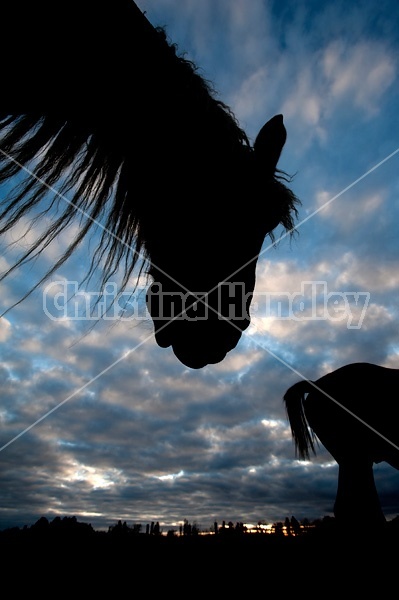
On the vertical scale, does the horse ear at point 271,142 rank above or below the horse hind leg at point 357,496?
above

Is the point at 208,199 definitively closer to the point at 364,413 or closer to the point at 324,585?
the point at 324,585

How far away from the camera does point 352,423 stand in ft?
18.1

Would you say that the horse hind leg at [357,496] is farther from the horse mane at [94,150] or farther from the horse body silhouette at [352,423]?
the horse mane at [94,150]

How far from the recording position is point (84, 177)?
1.32 meters

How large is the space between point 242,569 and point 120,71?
173cm

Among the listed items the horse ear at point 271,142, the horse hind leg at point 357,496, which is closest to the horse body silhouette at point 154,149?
the horse ear at point 271,142

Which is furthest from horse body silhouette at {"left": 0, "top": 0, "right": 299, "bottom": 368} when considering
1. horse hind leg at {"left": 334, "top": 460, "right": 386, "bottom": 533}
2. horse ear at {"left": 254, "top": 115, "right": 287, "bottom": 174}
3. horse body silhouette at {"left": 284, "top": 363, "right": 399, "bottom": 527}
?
horse body silhouette at {"left": 284, "top": 363, "right": 399, "bottom": 527}

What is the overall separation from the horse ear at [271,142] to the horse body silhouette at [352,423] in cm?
498

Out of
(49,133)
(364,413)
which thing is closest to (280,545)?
(49,133)

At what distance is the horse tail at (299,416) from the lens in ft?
20.2

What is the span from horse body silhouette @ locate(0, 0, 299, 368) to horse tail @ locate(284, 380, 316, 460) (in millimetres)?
5647

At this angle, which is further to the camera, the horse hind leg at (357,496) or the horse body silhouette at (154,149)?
the horse hind leg at (357,496)

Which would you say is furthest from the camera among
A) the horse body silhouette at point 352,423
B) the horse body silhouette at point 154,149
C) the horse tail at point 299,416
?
the horse tail at point 299,416

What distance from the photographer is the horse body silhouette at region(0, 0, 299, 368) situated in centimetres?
104
